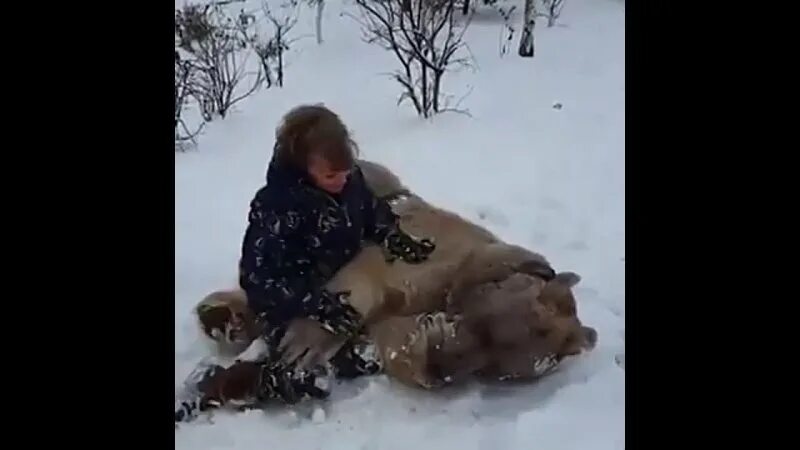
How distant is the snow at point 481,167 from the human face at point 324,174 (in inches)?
1.7

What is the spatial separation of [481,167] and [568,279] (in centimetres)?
19

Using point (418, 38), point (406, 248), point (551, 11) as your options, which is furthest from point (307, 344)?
point (551, 11)

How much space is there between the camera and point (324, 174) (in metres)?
1.50

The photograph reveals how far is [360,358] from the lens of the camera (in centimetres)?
147

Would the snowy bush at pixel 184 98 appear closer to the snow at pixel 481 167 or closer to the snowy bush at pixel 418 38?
the snow at pixel 481 167

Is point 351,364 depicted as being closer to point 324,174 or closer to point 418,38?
point 324,174

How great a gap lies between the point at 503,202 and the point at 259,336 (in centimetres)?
37

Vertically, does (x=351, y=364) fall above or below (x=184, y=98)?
below

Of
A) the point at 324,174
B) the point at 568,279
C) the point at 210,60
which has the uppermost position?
the point at 210,60

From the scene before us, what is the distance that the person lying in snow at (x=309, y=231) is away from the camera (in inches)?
58.6
